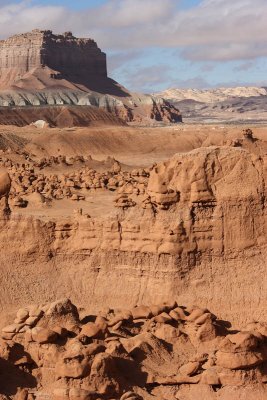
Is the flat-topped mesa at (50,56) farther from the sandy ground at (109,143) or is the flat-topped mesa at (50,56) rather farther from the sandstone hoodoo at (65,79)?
the sandy ground at (109,143)

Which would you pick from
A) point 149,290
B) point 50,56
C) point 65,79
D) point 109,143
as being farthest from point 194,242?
point 50,56

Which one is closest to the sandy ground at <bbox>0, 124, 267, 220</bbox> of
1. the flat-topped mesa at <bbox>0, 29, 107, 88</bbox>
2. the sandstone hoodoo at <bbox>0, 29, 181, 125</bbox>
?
the sandstone hoodoo at <bbox>0, 29, 181, 125</bbox>

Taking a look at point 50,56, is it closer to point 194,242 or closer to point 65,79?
point 65,79

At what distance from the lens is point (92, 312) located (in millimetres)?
19938

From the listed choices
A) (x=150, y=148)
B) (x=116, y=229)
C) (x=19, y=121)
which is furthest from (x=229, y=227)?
(x=19, y=121)

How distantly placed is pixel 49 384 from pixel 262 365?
3.93 metres

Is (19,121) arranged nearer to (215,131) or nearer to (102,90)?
(215,131)

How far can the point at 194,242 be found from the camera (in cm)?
2012

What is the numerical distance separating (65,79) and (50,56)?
8.07m

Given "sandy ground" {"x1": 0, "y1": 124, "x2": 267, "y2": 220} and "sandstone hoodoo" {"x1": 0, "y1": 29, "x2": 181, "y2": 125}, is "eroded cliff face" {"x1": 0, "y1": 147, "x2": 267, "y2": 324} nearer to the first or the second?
"sandy ground" {"x1": 0, "y1": 124, "x2": 267, "y2": 220}

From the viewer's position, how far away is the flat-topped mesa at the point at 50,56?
152 m

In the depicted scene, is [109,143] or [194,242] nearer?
[194,242]

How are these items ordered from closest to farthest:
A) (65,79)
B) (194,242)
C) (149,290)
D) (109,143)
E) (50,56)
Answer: (194,242), (149,290), (109,143), (65,79), (50,56)

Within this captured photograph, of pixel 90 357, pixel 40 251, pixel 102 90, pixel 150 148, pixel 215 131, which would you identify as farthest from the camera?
pixel 102 90
